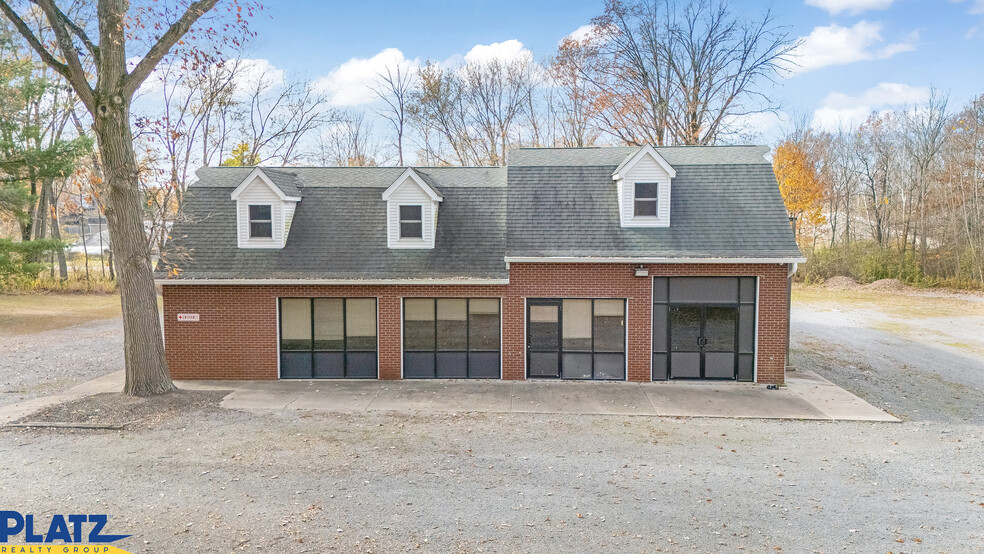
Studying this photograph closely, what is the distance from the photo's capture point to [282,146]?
3378cm

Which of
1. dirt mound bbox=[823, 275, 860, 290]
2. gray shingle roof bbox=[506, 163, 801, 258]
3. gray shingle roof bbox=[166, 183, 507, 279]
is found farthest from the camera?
dirt mound bbox=[823, 275, 860, 290]

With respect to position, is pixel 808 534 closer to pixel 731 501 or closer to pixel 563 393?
pixel 731 501

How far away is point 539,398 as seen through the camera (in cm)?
1193

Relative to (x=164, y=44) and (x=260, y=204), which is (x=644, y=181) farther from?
(x=164, y=44)

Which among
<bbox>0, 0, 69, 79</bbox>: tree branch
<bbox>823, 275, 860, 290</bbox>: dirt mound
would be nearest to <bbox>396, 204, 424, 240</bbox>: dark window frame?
<bbox>0, 0, 69, 79</bbox>: tree branch

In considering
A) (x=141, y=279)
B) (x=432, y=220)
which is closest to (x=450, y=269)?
(x=432, y=220)

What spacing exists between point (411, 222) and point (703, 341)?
7882 millimetres

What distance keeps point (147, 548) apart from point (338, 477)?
2423 mm

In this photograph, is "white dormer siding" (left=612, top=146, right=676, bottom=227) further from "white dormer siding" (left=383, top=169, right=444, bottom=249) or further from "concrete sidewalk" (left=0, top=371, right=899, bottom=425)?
"white dormer siding" (left=383, top=169, right=444, bottom=249)

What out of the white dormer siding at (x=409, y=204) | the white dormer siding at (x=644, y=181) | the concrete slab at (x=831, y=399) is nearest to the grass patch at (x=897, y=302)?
the concrete slab at (x=831, y=399)

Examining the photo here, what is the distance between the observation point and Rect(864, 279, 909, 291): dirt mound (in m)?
33.8

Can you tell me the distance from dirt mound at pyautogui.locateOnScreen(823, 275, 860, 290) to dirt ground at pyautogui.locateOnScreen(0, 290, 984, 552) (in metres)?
27.6

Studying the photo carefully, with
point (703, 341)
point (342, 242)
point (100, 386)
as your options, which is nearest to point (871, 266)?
point (703, 341)

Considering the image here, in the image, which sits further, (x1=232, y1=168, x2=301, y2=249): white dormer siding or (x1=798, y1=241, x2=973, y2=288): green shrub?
(x1=798, y1=241, x2=973, y2=288): green shrub
